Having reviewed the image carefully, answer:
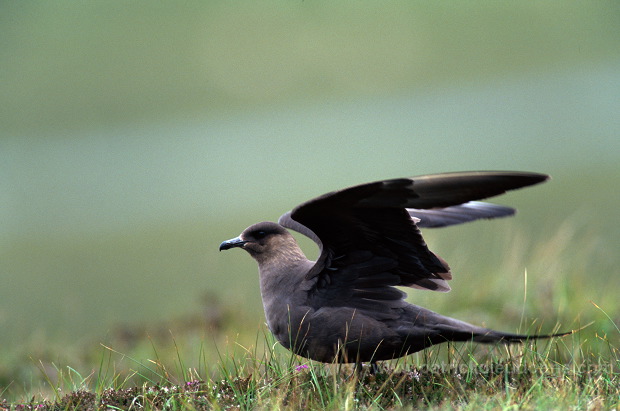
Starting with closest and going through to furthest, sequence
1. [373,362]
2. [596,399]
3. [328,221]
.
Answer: [596,399] → [328,221] → [373,362]

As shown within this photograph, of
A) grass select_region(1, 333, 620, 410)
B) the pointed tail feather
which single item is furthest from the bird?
grass select_region(1, 333, 620, 410)

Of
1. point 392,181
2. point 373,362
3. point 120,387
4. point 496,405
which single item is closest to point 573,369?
point 496,405

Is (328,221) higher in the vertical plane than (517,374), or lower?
higher

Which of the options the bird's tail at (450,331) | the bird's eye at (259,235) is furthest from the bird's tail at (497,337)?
the bird's eye at (259,235)

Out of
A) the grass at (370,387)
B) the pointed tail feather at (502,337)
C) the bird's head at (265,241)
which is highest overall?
the bird's head at (265,241)

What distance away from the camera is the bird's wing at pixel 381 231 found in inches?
122

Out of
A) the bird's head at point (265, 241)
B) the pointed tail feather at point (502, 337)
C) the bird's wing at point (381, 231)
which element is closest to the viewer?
the bird's wing at point (381, 231)

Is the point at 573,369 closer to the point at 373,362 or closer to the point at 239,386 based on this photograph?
the point at 373,362

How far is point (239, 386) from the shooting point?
11.3 feet

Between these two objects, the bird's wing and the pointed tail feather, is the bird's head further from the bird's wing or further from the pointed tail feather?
the pointed tail feather

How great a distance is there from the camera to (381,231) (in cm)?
354

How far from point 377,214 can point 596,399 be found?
3.76 feet

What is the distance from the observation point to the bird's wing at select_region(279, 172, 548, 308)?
10.2 ft

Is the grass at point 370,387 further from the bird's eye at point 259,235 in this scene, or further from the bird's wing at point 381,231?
the bird's eye at point 259,235
